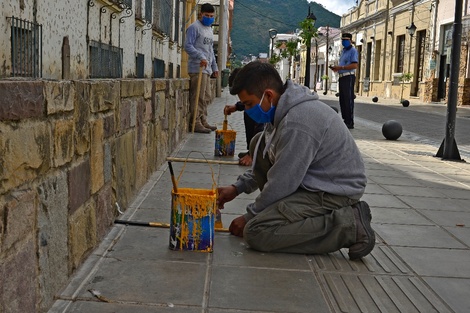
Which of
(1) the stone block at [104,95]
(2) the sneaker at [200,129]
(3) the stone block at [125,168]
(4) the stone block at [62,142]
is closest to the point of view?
(4) the stone block at [62,142]

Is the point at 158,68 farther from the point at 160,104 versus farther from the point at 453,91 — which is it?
the point at 453,91

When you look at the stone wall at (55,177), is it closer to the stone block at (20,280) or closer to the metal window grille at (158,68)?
the stone block at (20,280)

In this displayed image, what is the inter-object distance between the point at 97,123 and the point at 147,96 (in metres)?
2.16

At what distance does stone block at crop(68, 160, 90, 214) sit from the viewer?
10.6ft

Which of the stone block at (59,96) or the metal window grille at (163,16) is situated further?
the metal window grille at (163,16)

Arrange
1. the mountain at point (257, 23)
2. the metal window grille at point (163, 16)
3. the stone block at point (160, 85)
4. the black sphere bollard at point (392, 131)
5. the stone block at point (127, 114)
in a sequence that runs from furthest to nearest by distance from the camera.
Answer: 1. the mountain at point (257, 23)
2. the black sphere bollard at point (392, 131)
3. the metal window grille at point (163, 16)
4. the stone block at point (160, 85)
5. the stone block at point (127, 114)

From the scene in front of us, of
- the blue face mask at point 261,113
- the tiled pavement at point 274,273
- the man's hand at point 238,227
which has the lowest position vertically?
the tiled pavement at point 274,273

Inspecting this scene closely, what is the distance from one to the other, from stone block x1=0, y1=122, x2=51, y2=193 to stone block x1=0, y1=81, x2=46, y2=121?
4 cm

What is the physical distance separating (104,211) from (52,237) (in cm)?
114


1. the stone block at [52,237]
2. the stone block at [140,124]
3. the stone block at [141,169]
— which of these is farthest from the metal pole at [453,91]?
the stone block at [52,237]

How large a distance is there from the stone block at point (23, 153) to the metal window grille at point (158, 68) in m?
4.92

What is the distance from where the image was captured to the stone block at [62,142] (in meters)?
2.93

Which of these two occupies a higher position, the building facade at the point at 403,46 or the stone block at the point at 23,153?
the building facade at the point at 403,46

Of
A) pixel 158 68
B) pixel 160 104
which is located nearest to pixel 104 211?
pixel 160 104
